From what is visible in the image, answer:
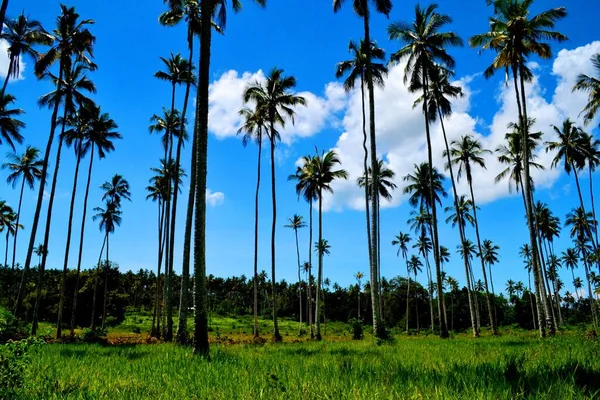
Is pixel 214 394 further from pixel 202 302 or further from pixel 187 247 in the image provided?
pixel 187 247

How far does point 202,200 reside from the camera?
39.8 feet

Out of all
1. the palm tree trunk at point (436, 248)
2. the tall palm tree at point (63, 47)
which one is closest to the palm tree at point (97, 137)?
the tall palm tree at point (63, 47)

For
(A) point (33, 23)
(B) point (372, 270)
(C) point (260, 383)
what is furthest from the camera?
(A) point (33, 23)

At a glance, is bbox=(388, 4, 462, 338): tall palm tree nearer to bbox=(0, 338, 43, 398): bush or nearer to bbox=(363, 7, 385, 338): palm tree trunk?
bbox=(363, 7, 385, 338): palm tree trunk

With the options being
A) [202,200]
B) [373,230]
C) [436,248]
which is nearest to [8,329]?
[202,200]

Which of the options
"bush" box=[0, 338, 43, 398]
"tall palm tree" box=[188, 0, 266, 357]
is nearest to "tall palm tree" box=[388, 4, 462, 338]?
"tall palm tree" box=[188, 0, 266, 357]

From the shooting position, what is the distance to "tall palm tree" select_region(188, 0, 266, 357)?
11384 millimetres

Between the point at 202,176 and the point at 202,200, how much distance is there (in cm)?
79

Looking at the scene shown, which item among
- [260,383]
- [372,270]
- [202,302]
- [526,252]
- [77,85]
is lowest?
[260,383]

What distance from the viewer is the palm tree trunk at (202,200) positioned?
1135cm

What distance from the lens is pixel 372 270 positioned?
1917 centimetres

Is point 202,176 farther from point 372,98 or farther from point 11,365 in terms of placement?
point 372,98

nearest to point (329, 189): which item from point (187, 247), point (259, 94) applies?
point (259, 94)

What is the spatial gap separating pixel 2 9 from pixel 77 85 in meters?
10.1
